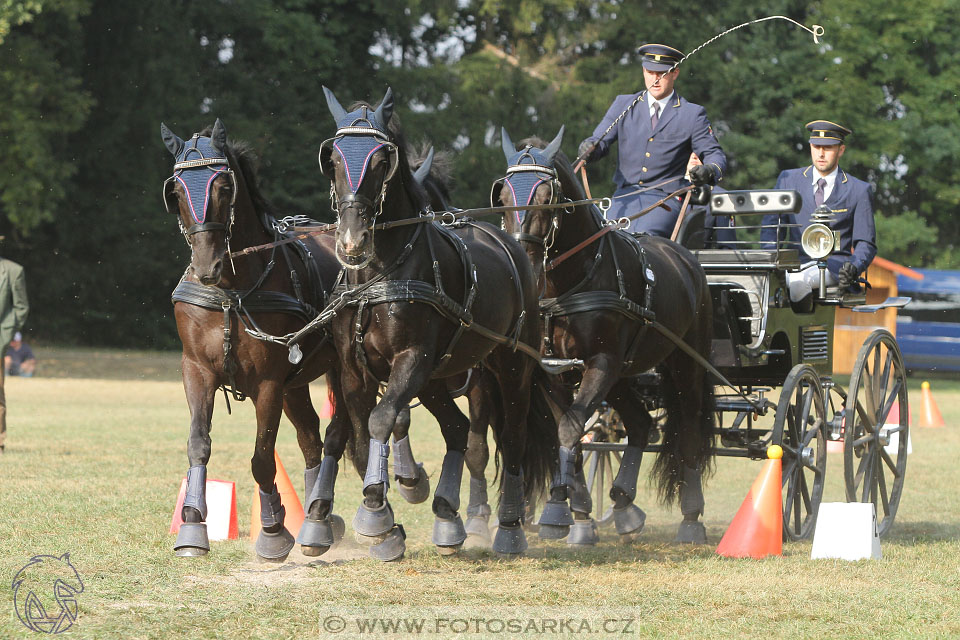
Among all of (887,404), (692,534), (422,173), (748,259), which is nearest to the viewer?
(422,173)

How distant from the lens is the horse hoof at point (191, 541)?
588cm

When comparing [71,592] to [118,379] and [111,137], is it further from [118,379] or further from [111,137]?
[111,137]

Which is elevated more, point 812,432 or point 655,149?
point 655,149

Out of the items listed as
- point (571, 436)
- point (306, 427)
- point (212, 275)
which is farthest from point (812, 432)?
point (212, 275)

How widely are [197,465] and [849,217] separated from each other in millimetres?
5445

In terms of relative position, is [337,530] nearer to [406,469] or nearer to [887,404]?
[406,469]

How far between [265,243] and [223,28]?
25.5 metres

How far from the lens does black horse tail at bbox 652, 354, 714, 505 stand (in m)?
8.12

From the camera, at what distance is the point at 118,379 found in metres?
23.4

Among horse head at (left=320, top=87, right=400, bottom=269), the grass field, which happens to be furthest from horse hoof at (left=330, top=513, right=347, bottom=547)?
horse head at (left=320, top=87, right=400, bottom=269)

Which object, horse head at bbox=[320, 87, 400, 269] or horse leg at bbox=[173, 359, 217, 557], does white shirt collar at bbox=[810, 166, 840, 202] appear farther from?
horse leg at bbox=[173, 359, 217, 557]

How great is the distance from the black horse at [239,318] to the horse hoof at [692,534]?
238 centimetres

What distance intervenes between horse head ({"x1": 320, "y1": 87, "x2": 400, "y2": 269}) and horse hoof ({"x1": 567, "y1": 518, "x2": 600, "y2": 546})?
2.46 meters

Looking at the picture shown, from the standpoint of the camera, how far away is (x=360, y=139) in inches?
230
